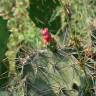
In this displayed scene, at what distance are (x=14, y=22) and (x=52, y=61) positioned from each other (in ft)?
2.25

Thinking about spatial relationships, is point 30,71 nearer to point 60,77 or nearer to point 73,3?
point 60,77

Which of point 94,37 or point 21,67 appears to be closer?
point 21,67

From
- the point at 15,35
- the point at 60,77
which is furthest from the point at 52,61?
the point at 15,35

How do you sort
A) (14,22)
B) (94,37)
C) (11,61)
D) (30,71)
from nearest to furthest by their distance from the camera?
(30,71)
(11,61)
(94,37)
(14,22)

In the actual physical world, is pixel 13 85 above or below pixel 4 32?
below

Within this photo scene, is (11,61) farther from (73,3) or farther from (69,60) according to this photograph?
(73,3)

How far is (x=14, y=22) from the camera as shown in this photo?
2178mm

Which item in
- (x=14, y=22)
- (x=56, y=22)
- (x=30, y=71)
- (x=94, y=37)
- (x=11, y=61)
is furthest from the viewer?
(x=14, y=22)

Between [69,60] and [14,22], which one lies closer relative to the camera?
[69,60]

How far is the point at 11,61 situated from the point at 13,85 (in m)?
0.12

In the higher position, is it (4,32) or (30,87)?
(4,32)

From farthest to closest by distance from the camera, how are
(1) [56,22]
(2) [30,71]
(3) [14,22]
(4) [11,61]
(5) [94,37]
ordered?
(3) [14,22]
(1) [56,22]
(5) [94,37]
(4) [11,61]
(2) [30,71]

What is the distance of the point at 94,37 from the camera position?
1895 mm

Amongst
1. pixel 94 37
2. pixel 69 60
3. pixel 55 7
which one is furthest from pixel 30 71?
pixel 55 7
